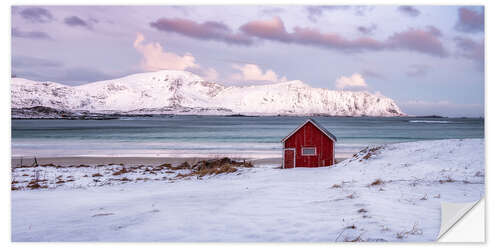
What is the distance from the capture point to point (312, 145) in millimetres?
15609

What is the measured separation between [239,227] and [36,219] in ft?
14.9

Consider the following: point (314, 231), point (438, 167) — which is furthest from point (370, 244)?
point (438, 167)

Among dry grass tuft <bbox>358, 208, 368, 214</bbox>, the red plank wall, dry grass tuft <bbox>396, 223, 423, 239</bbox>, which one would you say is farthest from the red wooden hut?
dry grass tuft <bbox>396, 223, 423, 239</bbox>

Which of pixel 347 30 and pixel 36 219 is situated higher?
pixel 347 30

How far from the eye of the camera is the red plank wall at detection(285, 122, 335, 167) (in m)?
15.5

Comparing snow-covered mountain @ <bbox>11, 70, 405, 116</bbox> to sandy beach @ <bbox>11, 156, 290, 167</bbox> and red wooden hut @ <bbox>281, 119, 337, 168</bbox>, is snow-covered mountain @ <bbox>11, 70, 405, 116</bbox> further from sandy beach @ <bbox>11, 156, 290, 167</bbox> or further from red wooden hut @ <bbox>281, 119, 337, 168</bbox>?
sandy beach @ <bbox>11, 156, 290, 167</bbox>

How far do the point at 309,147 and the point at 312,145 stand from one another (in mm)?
190

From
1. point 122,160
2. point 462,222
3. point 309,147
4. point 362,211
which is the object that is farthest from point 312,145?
point 122,160

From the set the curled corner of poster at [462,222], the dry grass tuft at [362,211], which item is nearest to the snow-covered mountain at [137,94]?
the curled corner of poster at [462,222]

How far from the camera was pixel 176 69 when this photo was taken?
417 inches

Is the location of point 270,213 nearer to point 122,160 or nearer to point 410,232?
point 410,232

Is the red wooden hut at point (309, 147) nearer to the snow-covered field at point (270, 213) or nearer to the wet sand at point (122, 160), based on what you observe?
the wet sand at point (122, 160)

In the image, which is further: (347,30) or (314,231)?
(347,30)
